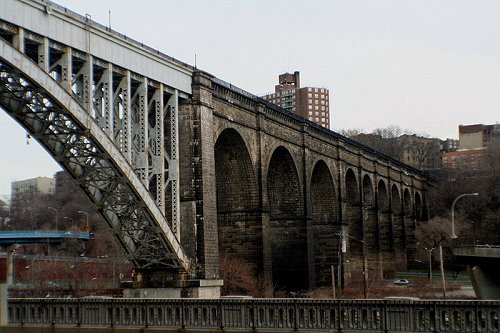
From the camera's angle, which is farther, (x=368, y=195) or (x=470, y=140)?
(x=470, y=140)

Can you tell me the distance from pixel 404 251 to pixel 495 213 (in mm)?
14293

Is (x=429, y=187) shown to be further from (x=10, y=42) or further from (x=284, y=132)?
(x=10, y=42)

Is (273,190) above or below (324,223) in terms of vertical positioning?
above

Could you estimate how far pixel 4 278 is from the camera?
1448cm

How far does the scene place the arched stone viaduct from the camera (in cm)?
4109

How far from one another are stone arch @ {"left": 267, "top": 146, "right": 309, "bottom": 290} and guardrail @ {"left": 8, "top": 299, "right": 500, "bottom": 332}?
3314 cm

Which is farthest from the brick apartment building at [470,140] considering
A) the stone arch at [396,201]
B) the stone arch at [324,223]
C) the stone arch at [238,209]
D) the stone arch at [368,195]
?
the stone arch at [238,209]

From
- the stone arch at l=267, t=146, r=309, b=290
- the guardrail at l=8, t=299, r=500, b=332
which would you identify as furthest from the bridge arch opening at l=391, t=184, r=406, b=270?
the guardrail at l=8, t=299, r=500, b=332

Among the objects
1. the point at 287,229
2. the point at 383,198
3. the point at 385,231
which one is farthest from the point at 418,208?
the point at 287,229

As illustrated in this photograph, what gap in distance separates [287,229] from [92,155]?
105 feet

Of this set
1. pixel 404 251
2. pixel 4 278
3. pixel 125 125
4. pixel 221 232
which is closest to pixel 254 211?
pixel 221 232

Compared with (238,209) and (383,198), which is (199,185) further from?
(383,198)

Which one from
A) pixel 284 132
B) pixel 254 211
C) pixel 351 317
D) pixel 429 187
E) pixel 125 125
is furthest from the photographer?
pixel 429 187

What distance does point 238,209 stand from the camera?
52344 millimetres
